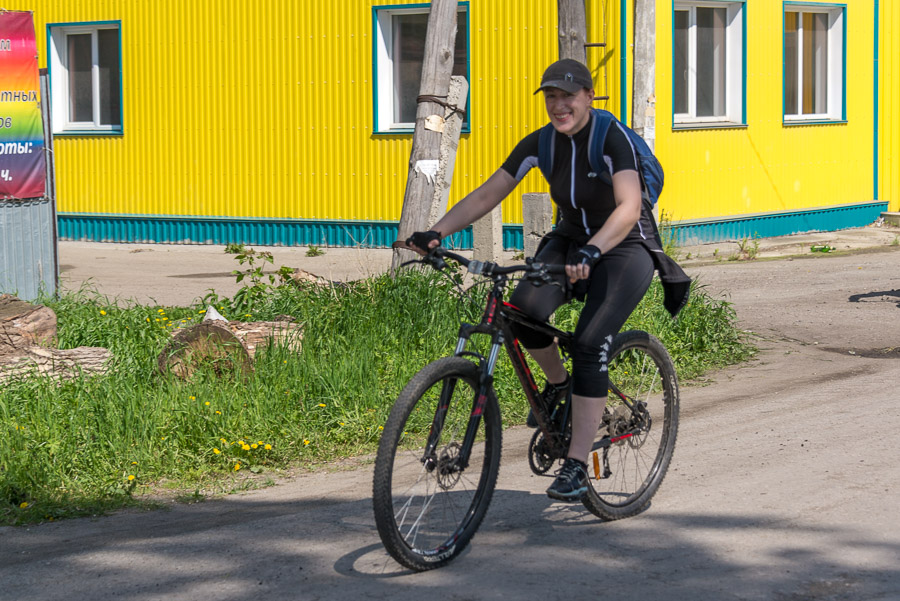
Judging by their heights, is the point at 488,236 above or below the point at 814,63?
below

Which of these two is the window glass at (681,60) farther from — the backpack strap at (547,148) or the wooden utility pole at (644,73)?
the backpack strap at (547,148)

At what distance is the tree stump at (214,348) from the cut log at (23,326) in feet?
3.11

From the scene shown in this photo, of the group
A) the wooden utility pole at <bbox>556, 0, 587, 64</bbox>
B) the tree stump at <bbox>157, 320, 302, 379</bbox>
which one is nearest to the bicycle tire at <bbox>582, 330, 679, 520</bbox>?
the tree stump at <bbox>157, 320, 302, 379</bbox>

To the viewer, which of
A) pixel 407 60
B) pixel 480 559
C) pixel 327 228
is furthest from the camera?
pixel 327 228

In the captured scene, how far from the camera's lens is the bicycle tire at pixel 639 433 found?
565 centimetres

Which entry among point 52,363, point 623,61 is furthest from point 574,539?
point 623,61

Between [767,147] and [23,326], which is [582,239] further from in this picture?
[767,147]

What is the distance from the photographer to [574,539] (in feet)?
17.3

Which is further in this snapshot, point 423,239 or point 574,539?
point 574,539

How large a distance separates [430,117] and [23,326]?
3556 millimetres

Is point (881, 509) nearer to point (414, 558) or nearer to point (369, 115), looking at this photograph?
point (414, 558)

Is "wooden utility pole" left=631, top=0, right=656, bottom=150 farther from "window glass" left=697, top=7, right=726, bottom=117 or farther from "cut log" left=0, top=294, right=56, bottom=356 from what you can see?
"cut log" left=0, top=294, right=56, bottom=356

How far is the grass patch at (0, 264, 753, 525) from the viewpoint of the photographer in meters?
6.43

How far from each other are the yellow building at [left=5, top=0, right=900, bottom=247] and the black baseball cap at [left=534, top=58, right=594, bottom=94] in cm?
1128
